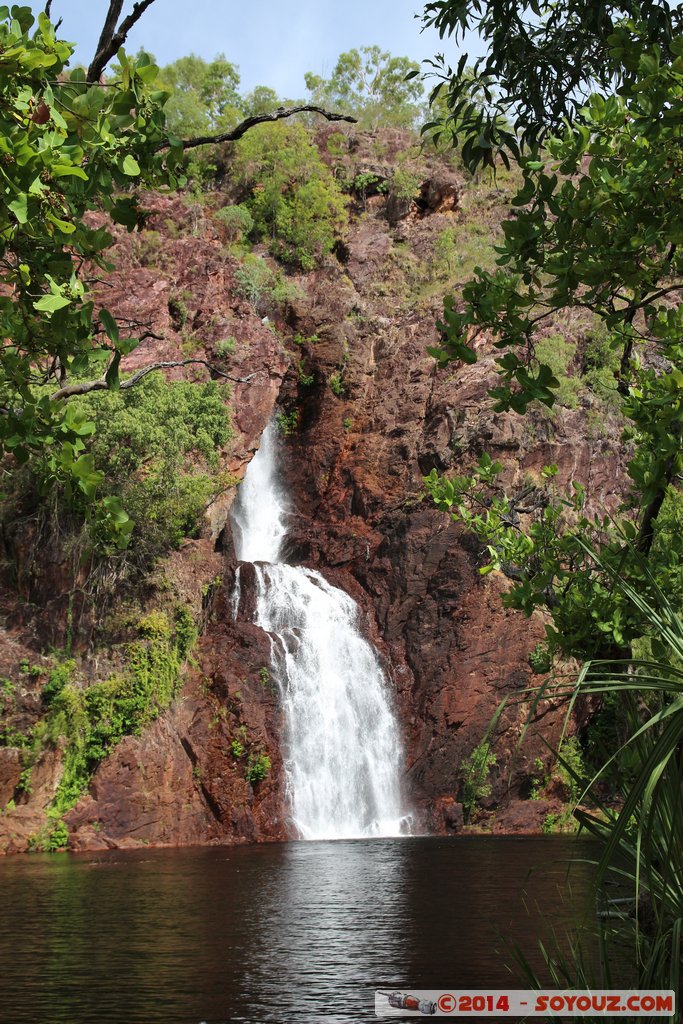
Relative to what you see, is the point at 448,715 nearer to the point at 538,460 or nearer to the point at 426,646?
the point at 426,646

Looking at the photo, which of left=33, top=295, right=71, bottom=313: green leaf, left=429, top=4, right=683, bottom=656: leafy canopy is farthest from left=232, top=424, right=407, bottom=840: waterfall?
left=33, top=295, right=71, bottom=313: green leaf

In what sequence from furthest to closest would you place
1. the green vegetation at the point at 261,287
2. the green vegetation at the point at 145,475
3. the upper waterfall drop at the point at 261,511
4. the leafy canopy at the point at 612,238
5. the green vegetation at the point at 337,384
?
the green vegetation at the point at 261,287 < the green vegetation at the point at 337,384 < the upper waterfall drop at the point at 261,511 < the green vegetation at the point at 145,475 < the leafy canopy at the point at 612,238

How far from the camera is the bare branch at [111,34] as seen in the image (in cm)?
577

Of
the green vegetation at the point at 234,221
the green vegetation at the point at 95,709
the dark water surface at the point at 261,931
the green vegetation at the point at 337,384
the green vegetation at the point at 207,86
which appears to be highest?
the green vegetation at the point at 207,86

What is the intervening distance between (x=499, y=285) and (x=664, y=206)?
38.2 inches

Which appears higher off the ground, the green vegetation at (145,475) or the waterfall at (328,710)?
the green vegetation at (145,475)

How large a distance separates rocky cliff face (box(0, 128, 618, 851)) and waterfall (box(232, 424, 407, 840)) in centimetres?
57

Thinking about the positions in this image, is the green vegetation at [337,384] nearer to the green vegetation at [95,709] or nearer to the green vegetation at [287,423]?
the green vegetation at [287,423]

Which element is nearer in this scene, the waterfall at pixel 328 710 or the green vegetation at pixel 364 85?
the waterfall at pixel 328 710

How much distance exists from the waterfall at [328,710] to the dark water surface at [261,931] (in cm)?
759

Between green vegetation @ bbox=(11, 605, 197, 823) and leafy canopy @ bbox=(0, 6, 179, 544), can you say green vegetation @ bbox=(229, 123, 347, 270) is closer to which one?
green vegetation @ bbox=(11, 605, 197, 823)

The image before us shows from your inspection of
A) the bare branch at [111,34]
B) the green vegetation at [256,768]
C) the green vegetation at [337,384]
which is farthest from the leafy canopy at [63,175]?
the green vegetation at [337,384]

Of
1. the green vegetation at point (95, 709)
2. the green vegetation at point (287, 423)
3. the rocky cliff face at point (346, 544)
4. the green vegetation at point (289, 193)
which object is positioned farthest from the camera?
the green vegetation at point (289, 193)

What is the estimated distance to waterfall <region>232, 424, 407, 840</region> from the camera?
31.1m
